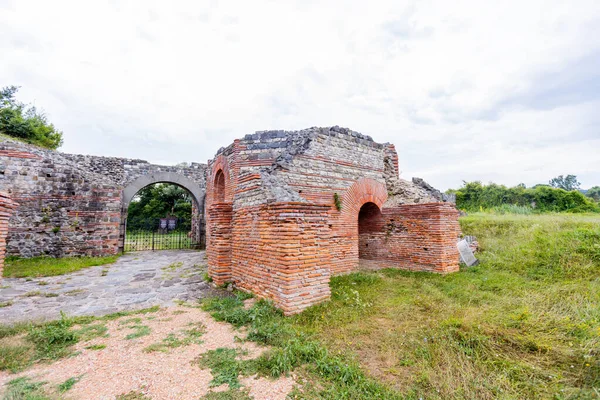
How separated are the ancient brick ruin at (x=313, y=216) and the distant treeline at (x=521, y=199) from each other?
403 inches

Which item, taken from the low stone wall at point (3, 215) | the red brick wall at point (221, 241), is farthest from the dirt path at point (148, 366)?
the red brick wall at point (221, 241)

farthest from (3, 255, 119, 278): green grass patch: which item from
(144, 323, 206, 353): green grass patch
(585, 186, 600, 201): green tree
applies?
(585, 186, 600, 201): green tree

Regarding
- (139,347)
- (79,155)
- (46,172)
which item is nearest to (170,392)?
(139,347)

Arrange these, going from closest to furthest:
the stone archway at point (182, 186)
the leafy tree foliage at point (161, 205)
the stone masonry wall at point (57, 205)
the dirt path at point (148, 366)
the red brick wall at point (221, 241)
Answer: the dirt path at point (148, 366) < the red brick wall at point (221, 241) < the stone masonry wall at point (57, 205) < the stone archway at point (182, 186) < the leafy tree foliage at point (161, 205)

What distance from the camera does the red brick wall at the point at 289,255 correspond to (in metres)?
4.25

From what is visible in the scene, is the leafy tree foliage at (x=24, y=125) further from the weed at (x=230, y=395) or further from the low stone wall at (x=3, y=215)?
the weed at (x=230, y=395)

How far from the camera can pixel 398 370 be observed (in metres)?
2.74

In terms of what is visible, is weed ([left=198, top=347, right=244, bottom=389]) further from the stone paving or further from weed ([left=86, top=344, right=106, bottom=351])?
the stone paving

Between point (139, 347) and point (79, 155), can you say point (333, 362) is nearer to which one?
point (139, 347)

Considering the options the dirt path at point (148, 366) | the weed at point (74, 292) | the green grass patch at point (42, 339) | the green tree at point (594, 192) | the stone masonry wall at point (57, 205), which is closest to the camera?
the dirt path at point (148, 366)

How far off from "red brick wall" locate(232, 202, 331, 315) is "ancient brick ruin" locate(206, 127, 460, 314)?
2 centimetres

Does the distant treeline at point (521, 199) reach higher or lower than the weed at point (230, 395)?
higher

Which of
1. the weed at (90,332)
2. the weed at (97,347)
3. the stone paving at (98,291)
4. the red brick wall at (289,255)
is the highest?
the red brick wall at (289,255)

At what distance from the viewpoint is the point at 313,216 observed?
475cm
